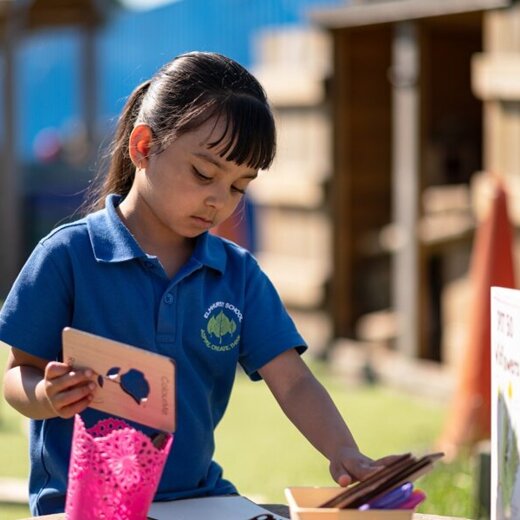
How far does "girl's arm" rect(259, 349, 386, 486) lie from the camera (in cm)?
221

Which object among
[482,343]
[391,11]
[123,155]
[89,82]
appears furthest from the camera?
[89,82]

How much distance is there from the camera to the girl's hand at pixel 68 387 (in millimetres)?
1867

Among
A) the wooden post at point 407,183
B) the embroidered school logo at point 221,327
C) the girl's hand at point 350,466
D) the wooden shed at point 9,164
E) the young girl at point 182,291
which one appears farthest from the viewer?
the wooden shed at point 9,164

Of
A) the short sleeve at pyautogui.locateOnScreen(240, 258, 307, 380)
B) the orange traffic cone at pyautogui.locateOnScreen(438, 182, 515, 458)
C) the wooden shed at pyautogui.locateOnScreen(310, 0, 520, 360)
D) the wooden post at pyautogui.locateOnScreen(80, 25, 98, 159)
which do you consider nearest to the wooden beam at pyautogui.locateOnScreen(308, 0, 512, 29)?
the wooden shed at pyautogui.locateOnScreen(310, 0, 520, 360)

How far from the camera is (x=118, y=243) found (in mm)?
2344

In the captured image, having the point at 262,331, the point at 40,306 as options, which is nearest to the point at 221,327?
the point at 262,331

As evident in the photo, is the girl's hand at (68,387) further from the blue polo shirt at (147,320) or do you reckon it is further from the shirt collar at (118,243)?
the shirt collar at (118,243)

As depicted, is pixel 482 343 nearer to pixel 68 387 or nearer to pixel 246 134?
pixel 246 134

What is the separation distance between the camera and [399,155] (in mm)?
7000

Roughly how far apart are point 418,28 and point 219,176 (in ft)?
15.7

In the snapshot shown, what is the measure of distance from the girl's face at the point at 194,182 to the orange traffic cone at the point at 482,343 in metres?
3.08

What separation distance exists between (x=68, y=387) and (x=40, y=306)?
40 cm

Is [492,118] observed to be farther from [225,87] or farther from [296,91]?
[225,87]

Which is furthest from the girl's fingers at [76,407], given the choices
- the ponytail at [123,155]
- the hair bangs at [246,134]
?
the ponytail at [123,155]
